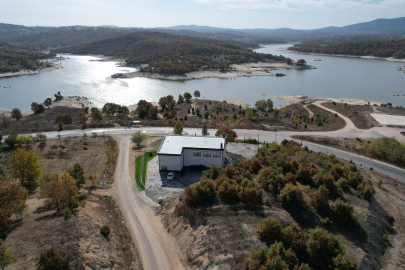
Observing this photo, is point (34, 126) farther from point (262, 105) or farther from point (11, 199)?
point (262, 105)

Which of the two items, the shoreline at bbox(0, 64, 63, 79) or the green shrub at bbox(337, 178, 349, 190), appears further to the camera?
the shoreline at bbox(0, 64, 63, 79)

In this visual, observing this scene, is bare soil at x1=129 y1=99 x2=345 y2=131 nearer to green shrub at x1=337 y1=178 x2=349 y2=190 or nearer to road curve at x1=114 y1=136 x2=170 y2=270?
road curve at x1=114 y1=136 x2=170 y2=270

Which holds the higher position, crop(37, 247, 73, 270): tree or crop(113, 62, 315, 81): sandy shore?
crop(113, 62, 315, 81): sandy shore

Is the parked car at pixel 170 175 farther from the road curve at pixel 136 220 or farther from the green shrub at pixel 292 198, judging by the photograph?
the green shrub at pixel 292 198

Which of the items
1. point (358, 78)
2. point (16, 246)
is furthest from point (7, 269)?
point (358, 78)

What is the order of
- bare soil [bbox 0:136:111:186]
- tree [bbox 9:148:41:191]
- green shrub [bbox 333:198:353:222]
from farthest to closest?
bare soil [bbox 0:136:111:186], tree [bbox 9:148:41:191], green shrub [bbox 333:198:353:222]

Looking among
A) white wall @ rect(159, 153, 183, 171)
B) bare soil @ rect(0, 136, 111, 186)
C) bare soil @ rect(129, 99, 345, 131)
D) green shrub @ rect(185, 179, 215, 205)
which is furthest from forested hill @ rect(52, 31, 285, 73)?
green shrub @ rect(185, 179, 215, 205)

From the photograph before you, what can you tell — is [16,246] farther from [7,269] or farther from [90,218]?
[90,218]

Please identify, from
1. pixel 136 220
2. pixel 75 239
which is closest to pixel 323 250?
pixel 136 220
